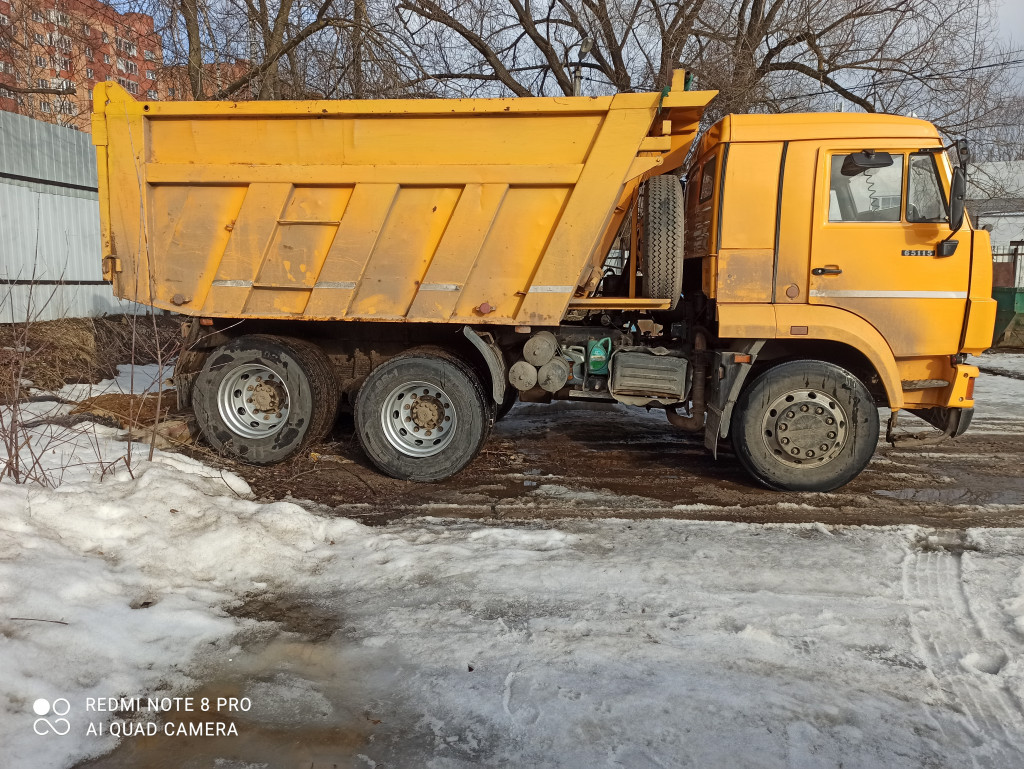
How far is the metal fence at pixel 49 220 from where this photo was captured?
11.1 m

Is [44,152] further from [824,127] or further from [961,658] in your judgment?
[961,658]

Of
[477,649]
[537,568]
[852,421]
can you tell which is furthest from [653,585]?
[852,421]

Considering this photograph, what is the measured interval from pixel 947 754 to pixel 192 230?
19.4 ft

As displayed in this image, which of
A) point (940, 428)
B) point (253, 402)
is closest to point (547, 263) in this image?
point (253, 402)

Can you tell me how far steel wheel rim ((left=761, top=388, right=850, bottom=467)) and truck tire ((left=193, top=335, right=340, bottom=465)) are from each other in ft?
12.3

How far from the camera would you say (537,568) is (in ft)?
12.6

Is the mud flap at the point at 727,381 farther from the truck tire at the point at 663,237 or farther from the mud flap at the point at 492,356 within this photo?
the mud flap at the point at 492,356

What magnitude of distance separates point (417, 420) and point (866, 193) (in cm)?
397

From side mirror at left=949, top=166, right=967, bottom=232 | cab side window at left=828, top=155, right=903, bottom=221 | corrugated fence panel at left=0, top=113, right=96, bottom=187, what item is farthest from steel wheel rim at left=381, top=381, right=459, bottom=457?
corrugated fence panel at left=0, top=113, right=96, bottom=187

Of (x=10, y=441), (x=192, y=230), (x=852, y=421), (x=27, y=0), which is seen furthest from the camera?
(x=27, y=0)

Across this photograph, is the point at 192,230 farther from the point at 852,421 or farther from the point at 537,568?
the point at 852,421

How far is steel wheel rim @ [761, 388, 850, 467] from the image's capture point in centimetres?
518

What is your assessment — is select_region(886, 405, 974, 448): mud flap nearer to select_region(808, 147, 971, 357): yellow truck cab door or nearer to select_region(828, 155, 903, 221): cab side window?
select_region(808, 147, 971, 357): yellow truck cab door

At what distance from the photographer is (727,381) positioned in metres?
5.31
